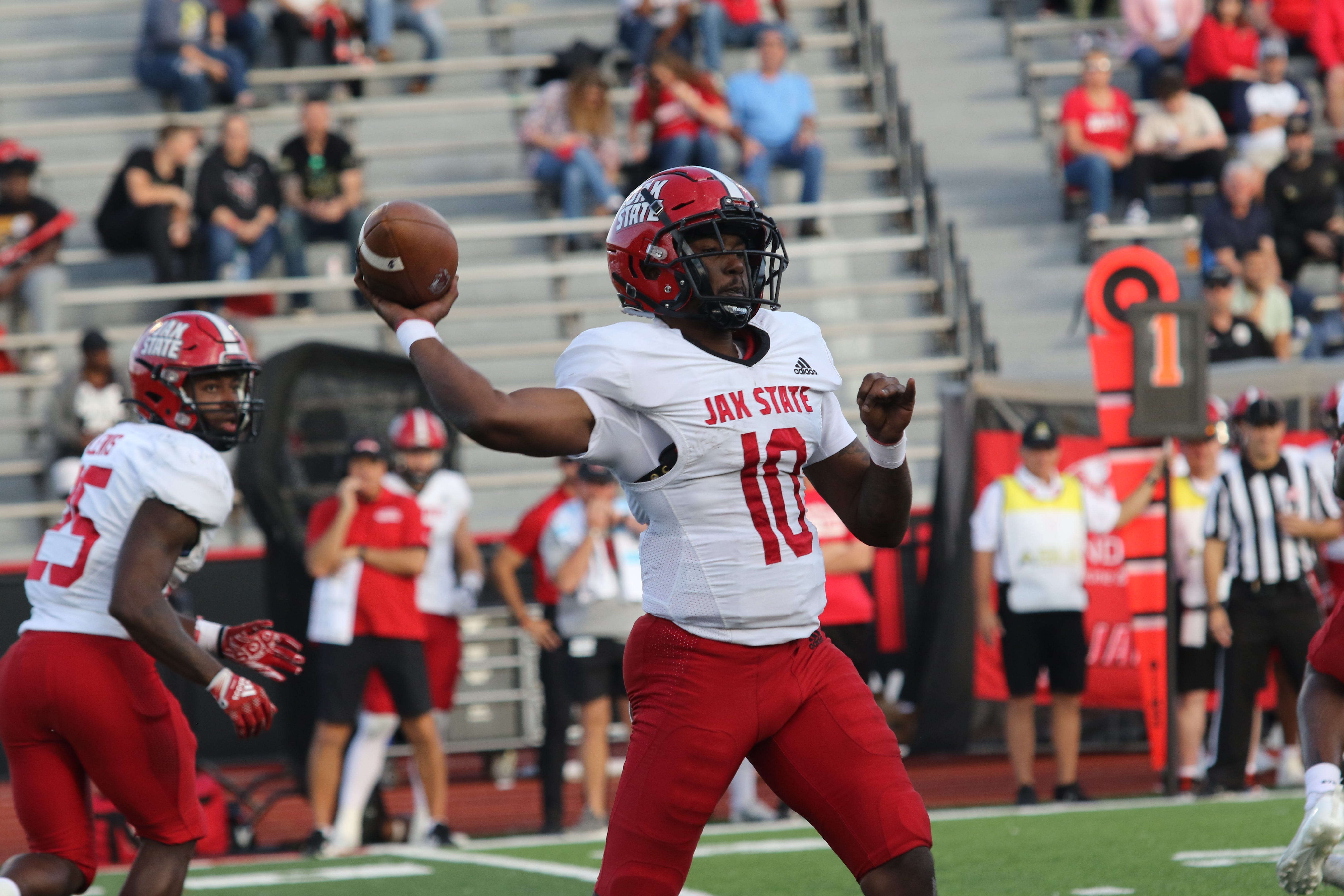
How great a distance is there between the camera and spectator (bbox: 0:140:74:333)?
1183 centimetres

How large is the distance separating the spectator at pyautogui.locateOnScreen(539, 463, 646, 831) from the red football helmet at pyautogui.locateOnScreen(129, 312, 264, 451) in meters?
3.40

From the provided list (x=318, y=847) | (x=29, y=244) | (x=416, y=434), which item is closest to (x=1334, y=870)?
(x=318, y=847)

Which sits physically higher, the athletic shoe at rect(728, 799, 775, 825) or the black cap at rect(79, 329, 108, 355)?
the black cap at rect(79, 329, 108, 355)

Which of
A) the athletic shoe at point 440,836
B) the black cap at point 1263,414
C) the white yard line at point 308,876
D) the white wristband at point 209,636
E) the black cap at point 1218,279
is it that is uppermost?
the black cap at point 1218,279

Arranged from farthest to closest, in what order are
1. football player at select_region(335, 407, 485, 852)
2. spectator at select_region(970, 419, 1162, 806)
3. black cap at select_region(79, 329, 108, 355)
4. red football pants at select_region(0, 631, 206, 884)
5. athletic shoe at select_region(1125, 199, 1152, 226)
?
1. athletic shoe at select_region(1125, 199, 1152, 226)
2. black cap at select_region(79, 329, 108, 355)
3. spectator at select_region(970, 419, 1162, 806)
4. football player at select_region(335, 407, 485, 852)
5. red football pants at select_region(0, 631, 206, 884)

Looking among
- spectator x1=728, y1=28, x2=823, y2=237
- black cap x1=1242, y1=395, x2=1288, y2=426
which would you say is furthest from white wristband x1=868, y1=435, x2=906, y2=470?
spectator x1=728, y1=28, x2=823, y2=237

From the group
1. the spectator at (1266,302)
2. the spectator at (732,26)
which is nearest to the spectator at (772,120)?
the spectator at (732,26)

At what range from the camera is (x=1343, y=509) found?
8.04 metres

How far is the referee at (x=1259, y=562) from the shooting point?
807cm

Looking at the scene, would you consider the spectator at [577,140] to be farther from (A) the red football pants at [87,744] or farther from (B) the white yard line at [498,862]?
(A) the red football pants at [87,744]

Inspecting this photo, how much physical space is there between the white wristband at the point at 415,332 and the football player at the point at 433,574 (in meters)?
4.66

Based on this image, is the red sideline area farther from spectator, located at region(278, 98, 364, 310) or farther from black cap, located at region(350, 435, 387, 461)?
spectator, located at region(278, 98, 364, 310)

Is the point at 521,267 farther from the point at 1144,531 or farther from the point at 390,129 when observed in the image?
the point at 1144,531

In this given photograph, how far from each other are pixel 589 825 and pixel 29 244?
21.6ft
